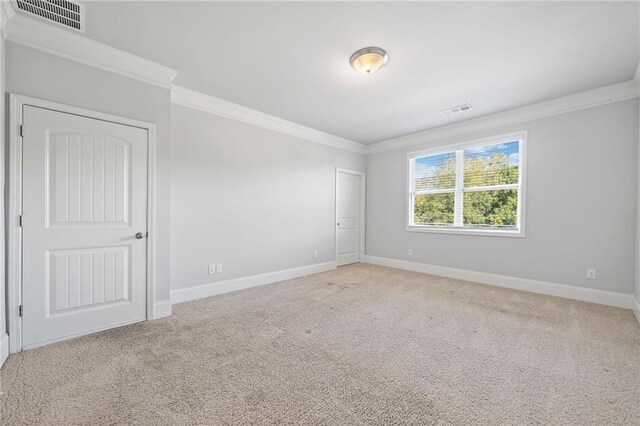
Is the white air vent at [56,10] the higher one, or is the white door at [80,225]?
the white air vent at [56,10]

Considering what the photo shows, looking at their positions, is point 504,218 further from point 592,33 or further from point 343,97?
point 343,97

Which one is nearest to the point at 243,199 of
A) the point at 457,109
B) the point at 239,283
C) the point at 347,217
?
the point at 239,283

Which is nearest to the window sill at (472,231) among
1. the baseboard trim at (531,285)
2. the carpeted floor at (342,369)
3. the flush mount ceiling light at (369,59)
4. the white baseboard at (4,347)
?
the baseboard trim at (531,285)

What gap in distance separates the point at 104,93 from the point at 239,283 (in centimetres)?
272

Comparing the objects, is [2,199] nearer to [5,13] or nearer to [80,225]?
[80,225]

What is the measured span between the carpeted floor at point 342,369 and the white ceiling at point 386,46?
8.76ft

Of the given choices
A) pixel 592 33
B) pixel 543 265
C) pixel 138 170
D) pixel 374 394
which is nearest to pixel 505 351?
pixel 374 394

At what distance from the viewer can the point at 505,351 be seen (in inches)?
89.3

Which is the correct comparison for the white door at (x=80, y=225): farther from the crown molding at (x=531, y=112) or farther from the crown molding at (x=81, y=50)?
the crown molding at (x=531, y=112)

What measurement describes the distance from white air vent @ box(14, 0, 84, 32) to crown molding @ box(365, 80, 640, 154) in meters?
4.82

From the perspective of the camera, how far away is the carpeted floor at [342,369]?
1562mm

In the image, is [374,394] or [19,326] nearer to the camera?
[374,394]

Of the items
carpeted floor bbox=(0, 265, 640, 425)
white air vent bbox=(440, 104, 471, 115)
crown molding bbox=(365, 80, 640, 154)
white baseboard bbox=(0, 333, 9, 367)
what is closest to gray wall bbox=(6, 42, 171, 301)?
carpeted floor bbox=(0, 265, 640, 425)

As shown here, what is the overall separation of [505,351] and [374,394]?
4.32 feet
